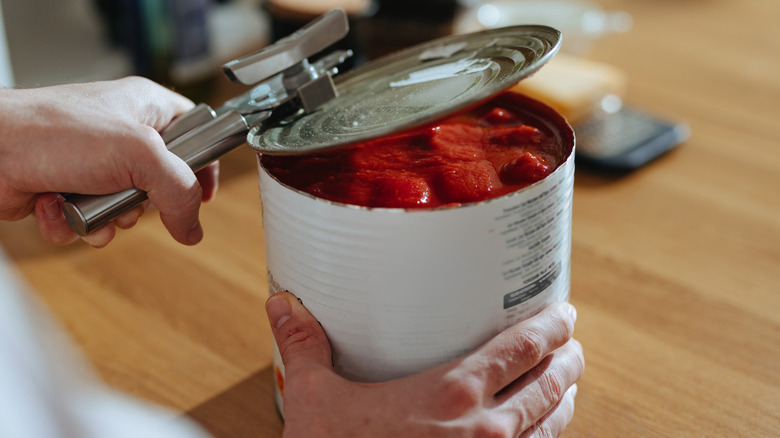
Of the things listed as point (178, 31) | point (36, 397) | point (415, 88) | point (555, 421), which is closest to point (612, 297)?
point (555, 421)

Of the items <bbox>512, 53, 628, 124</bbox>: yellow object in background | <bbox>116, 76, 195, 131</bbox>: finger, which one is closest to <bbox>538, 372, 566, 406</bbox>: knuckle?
<bbox>116, 76, 195, 131</bbox>: finger

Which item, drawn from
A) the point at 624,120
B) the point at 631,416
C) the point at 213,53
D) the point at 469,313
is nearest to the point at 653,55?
the point at 624,120

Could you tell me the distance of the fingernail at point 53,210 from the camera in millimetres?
559

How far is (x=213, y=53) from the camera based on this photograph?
1.19 meters

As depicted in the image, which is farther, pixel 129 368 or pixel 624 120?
pixel 624 120

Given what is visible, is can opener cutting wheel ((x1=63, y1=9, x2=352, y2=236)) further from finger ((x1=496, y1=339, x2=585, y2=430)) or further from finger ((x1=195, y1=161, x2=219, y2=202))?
finger ((x1=496, y1=339, x2=585, y2=430))

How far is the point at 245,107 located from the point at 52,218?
176 millimetres

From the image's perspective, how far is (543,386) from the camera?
53 cm

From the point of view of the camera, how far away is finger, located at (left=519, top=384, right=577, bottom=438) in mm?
534

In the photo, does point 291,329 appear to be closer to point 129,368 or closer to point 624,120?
point 129,368

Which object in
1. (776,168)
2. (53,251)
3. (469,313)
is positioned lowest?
(776,168)

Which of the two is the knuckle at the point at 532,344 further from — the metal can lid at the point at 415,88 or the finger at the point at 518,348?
the metal can lid at the point at 415,88

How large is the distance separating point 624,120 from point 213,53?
66 cm

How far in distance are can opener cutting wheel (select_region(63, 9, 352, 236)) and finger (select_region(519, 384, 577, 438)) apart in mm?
298
